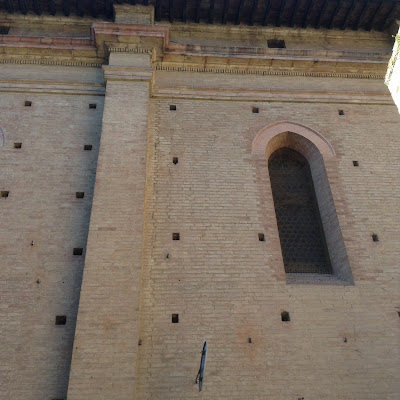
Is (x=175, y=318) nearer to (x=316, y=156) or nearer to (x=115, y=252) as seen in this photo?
(x=115, y=252)

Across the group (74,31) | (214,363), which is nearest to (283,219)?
(214,363)

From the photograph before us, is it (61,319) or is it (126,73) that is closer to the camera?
(61,319)

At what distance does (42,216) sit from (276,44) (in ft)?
25.6

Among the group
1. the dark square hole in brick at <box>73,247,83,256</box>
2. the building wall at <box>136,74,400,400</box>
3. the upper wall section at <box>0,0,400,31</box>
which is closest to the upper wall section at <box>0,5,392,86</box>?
the upper wall section at <box>0,0,400,31</box>

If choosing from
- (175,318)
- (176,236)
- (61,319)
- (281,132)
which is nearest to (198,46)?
(281,132)

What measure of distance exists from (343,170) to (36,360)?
712 cm

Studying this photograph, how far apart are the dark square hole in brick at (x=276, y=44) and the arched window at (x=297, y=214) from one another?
10.7 feet

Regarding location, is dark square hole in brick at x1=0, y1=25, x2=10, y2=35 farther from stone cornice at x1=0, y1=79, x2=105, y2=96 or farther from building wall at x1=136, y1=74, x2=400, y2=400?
building wall at x1=136, y1=74, x2=400, y2=400

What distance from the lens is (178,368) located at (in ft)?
21.3

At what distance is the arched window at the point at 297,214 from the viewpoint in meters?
8.40

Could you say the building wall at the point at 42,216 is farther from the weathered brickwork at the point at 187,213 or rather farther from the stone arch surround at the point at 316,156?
the stone arch surround at the point at 316,156

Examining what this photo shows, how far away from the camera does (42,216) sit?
783cm

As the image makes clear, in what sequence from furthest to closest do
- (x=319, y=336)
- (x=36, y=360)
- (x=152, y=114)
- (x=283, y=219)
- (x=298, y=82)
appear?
(x=298, y=82)
(x=152, y=114)
(x=283, y=219)
(x=319, y=336)
(x=36, y=360)

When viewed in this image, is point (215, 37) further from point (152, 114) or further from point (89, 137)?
point (89, 137)
